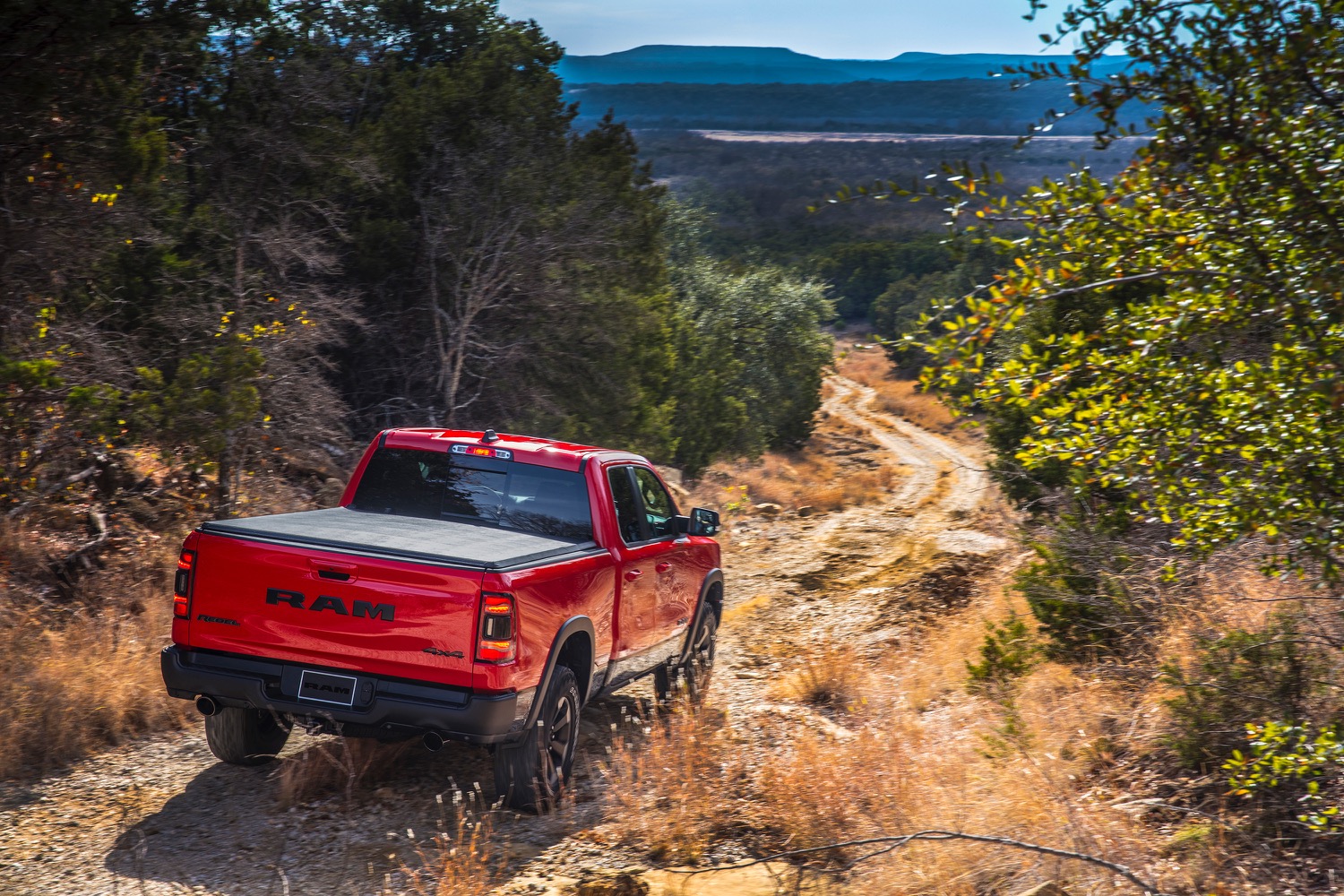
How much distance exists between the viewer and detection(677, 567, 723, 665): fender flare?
27.8ft

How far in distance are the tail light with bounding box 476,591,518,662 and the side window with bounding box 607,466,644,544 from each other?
5.85 feet

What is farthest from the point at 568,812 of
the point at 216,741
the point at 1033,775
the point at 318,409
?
the point at 318,409

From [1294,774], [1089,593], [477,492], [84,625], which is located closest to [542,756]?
[477,492]

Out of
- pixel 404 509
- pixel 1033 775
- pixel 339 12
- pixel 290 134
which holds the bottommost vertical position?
pixel 1033 775

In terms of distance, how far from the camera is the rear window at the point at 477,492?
22.2 ft

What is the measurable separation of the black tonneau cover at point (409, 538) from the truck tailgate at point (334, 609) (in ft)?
0.22

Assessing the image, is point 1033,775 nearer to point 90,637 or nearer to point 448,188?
point 90,637

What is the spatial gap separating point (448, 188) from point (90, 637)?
10472mm

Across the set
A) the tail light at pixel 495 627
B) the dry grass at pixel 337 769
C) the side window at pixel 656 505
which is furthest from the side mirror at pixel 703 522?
the tail light at pixel 495 627

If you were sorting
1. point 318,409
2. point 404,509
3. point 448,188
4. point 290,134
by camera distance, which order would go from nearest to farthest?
point 404,509 → point 318,409 → point 290,134 → point 448,188

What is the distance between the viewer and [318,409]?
43.7 feet

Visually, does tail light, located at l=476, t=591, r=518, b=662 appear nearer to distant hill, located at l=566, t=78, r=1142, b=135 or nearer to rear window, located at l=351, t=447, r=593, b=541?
rear window, located at l=351, t=447, r=593, b=541

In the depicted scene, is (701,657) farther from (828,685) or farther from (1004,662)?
(1004,662)

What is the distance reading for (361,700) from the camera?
525 cm
